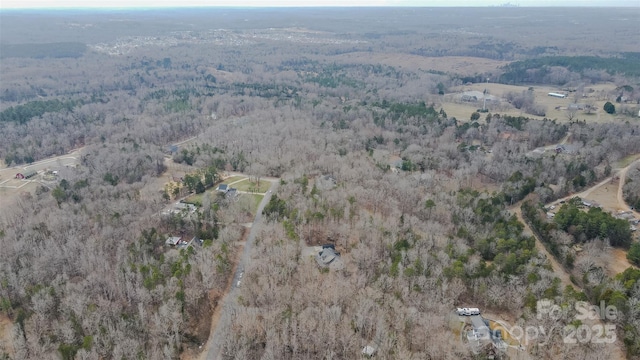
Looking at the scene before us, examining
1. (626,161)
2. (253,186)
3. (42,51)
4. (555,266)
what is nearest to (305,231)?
(253,186)

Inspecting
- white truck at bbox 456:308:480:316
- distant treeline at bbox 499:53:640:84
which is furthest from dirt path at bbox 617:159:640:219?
distant treeline at bbox 499:53:640:84

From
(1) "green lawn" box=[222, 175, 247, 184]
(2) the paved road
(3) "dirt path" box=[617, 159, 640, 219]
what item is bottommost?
(2) the paved road

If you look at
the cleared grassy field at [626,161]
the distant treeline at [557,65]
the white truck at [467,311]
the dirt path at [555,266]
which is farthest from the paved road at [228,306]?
the distant treeline at [557,65]

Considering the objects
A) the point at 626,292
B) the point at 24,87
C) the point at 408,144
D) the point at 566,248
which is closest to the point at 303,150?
the point at 408,144

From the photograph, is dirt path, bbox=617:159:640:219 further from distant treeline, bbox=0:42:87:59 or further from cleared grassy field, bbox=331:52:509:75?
distant treeline, bbox=0:42:87:59

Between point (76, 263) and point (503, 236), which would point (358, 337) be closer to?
point (503, 236)

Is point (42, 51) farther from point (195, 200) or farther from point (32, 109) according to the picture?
point (195, 200)
